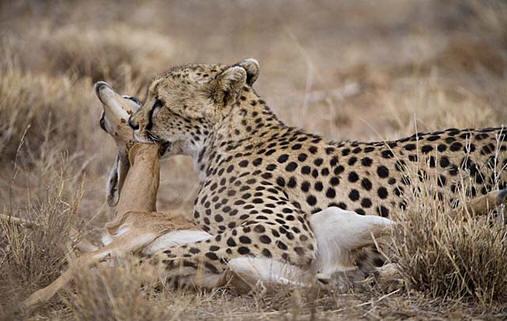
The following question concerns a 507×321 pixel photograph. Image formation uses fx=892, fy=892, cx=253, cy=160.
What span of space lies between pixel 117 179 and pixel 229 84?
76cm

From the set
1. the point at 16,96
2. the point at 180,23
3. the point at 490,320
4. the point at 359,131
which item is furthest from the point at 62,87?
the point at 180,23

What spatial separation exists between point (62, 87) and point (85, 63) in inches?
56.5

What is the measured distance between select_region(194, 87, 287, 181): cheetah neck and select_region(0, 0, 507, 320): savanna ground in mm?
669

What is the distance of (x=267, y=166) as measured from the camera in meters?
4.07

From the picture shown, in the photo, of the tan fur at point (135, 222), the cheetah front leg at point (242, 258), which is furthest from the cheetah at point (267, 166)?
the tan fur at point (135, 222)

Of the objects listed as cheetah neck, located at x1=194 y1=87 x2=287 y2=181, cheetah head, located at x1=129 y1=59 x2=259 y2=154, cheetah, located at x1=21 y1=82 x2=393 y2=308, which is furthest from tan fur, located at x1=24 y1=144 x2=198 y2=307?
cheetah neck, located at x1=194 y1=87 x2=287 y2=181

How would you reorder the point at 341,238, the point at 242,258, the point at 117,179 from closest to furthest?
1. the point at 242,258
2. the point at 341,238
3. the point at 117,179

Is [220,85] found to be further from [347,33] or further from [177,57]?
[347,33]

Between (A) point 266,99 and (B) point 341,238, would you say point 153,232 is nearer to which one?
(B) point 341,238

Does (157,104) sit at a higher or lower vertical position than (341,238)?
higher

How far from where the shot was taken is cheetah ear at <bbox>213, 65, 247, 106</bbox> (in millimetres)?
4281

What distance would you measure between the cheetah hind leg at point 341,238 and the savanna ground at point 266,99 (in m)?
0.10

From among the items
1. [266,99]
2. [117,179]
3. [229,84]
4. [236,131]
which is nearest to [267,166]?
[236,131]

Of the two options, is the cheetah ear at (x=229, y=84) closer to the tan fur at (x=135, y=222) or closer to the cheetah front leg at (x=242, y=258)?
the tan fur at (x=135, y=222)
